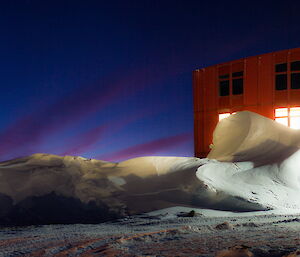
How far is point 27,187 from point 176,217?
13.3ft

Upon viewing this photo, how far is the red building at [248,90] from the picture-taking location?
60.8ft

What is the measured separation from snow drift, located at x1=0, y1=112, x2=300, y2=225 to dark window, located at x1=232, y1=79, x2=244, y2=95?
718 cm

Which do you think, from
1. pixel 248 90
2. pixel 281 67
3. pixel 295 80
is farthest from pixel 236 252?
pixel 248 90

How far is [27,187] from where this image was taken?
32.3ft

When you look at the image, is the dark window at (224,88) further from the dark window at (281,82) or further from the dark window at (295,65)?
the dark window at (295,65)

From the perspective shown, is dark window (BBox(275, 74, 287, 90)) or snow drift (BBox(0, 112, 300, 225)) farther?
dark window (BBox(275, 74, 287, 90))

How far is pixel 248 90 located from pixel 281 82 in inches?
67.6

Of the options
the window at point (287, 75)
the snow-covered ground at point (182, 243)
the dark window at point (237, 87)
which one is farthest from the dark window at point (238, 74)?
the snow-covered ground at point (182, 243)

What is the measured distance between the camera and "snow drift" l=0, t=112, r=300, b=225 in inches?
366

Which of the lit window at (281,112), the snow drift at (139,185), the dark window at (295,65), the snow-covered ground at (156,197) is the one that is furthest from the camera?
the lit window at (281,112)

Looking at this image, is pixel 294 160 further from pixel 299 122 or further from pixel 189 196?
pixel 299 122

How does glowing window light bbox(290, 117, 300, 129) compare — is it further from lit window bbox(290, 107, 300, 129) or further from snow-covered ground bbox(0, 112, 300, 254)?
snow-covered ground bbox(0, 112, 300, 254)

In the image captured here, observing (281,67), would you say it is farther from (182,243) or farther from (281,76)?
(182,243)

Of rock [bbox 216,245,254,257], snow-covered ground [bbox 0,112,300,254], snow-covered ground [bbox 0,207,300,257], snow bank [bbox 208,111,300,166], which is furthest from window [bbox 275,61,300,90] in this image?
rock [bbox 216,245,254,257]
